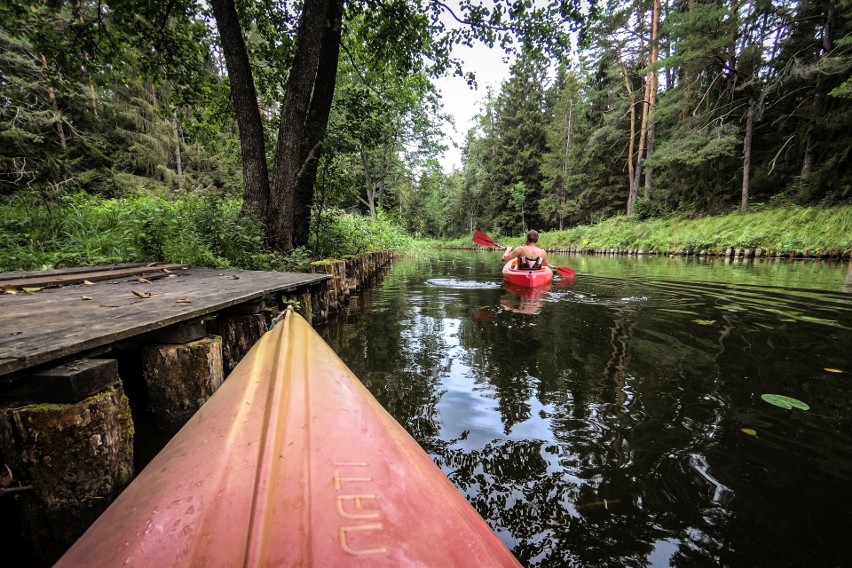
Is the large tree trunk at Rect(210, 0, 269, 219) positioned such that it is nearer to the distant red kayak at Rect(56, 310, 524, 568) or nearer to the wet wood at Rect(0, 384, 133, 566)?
the wet wood at Rect(0, 384, 133, 566)

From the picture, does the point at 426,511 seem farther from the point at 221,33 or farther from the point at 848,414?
the point at 221,33

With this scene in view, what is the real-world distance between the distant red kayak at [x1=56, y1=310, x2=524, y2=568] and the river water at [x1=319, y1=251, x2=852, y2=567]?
→ 12 cm

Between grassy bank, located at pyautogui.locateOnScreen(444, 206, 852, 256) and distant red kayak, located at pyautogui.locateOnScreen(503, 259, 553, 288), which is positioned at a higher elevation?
grassy bank, located at pyautogui.locateOnScreen(444, 206, 852, 256)

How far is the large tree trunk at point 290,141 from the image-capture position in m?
5.82

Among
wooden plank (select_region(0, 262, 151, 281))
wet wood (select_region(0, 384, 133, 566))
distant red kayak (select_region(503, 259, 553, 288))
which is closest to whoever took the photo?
wet wood (select_region(0, 384, 133, 566))

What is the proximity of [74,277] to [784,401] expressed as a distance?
5.88 meters

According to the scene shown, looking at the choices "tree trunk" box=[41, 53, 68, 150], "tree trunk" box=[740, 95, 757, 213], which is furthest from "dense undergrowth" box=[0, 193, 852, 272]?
"tree trunk" box=[740, 95, 757, 213]

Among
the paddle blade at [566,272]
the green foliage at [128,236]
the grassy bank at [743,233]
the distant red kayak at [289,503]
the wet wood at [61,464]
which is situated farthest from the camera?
the grassy bank at [743,233]

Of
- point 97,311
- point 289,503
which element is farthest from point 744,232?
point 97,311

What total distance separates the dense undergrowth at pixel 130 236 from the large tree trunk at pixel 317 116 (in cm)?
112

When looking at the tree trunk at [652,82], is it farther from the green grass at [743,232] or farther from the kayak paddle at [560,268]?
the kayak paddle at [560,268]

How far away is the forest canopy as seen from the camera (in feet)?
20.5

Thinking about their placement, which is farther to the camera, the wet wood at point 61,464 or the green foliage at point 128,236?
the green foliage at point 128,236

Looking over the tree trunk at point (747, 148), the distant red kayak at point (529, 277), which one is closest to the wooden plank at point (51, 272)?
the distant red kayak at point (529, 277)
